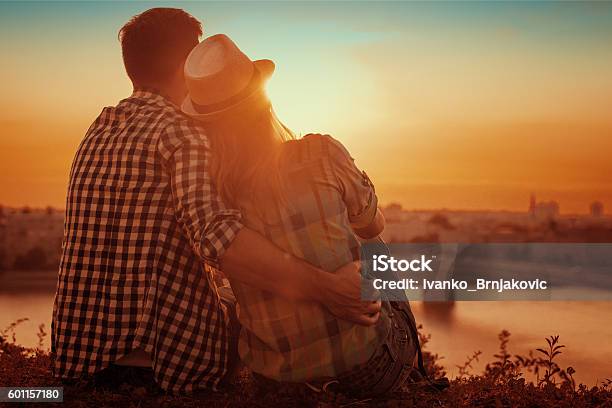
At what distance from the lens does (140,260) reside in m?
2.67

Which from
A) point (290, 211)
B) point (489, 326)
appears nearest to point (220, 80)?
point (290, 211)

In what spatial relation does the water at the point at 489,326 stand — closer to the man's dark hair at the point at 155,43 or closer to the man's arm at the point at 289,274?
the man's arm at the point at 289,274

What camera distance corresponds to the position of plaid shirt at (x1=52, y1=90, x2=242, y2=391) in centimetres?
266

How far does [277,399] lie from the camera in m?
2.65

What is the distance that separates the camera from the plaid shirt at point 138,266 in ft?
8.73

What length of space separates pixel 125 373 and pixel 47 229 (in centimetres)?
1218

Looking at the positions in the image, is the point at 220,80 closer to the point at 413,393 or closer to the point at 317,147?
the point at 317,147

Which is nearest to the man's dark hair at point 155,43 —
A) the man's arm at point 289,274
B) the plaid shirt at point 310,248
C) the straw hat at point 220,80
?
the straw hat at point 220,80

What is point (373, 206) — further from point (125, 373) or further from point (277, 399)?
point (125, 373)

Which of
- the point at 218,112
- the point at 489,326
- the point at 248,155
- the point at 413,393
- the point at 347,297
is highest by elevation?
the point at 218,112

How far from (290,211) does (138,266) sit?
668mm

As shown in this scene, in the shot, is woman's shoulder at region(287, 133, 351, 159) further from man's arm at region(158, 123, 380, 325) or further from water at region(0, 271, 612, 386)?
water at region(0, 271, 612, 386)

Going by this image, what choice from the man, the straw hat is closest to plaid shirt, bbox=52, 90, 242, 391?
the man

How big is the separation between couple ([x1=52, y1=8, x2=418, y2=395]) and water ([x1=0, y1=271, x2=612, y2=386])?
143 cm
